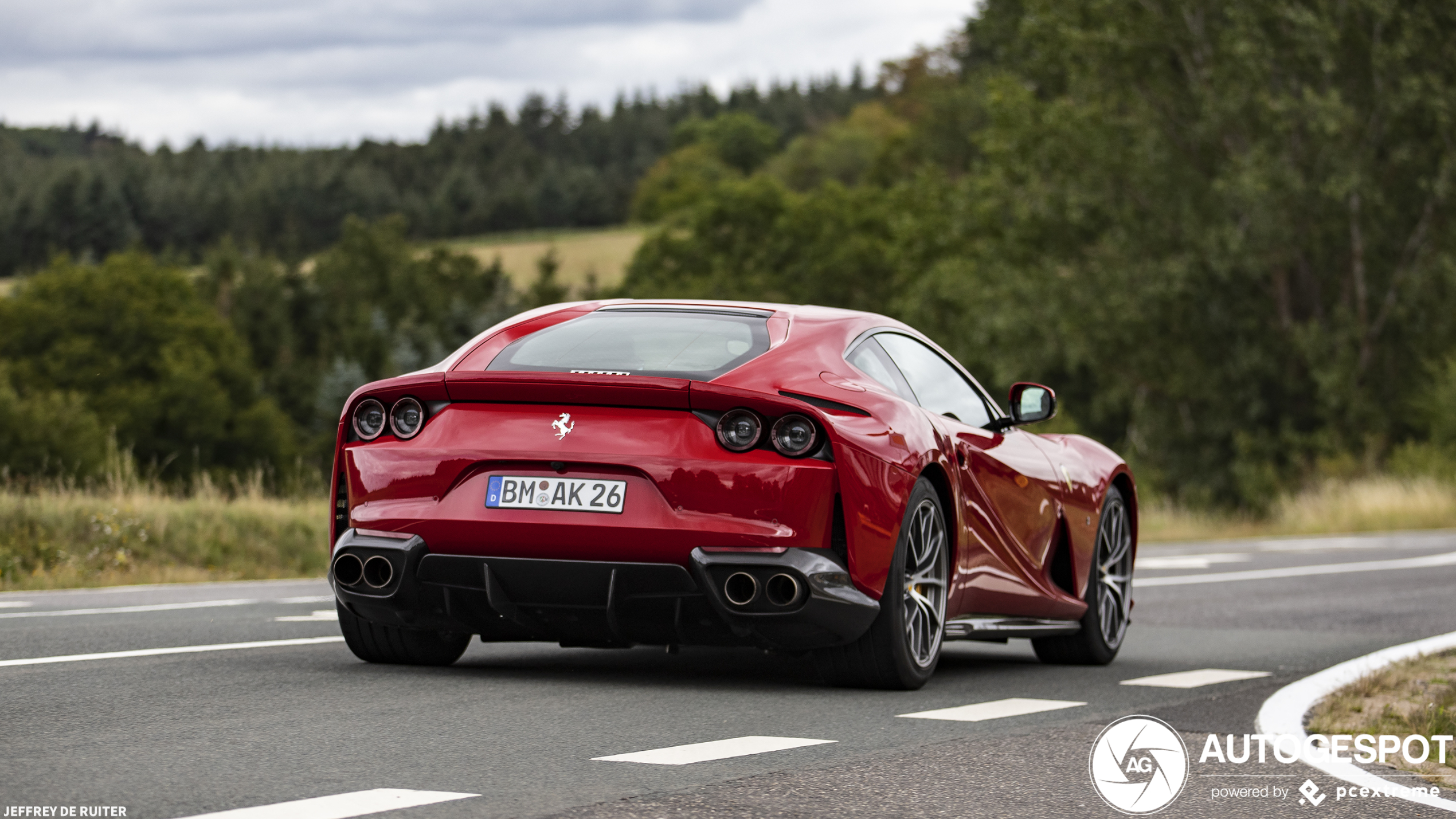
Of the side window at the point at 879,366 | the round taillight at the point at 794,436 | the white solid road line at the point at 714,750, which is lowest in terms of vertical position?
the white solid road line at the point at 714,750

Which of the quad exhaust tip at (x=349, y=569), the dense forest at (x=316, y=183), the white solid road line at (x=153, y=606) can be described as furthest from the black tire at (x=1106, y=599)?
the dense forest at (x=316, y=183)

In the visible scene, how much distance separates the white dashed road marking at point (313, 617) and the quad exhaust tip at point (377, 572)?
2.62m

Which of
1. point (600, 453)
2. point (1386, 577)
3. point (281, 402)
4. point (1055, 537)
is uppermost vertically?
point (600, 453)

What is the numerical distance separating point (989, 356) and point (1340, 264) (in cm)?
885

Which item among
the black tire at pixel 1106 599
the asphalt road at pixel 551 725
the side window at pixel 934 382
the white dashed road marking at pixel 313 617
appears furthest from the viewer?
the white dashed road marking at pixel 313 617

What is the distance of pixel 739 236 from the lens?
275ft

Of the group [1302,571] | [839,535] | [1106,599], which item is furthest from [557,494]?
[1302,571]

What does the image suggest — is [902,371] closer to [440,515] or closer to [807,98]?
[440,515]

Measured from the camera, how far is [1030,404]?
841cm

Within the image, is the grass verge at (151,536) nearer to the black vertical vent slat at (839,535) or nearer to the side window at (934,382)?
the side window at (934,382)

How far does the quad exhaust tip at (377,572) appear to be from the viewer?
679 cm

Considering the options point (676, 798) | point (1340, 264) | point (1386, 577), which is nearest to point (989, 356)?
point (1340, 264)

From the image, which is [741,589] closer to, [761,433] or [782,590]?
[782,590]

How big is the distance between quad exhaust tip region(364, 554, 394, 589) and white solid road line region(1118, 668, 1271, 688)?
330cm
